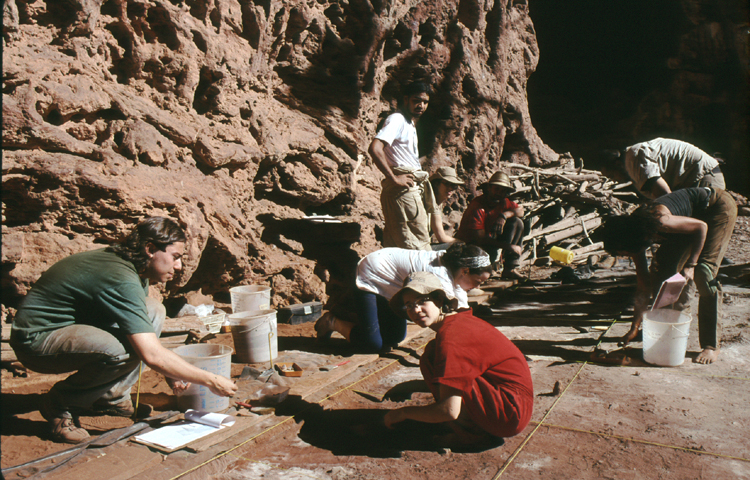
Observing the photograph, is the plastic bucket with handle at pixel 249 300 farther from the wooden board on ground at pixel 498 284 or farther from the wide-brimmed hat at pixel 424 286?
the wooden board on ground at pixel 498 284

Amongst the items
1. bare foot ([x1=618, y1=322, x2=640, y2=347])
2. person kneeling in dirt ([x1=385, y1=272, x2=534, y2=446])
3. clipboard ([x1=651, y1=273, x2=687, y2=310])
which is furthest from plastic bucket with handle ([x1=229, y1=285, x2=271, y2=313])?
clipboard ([x1=651, y1=273, x2=687, y2=310])

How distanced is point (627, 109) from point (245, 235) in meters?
14.9

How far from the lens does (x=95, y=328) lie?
2406mm

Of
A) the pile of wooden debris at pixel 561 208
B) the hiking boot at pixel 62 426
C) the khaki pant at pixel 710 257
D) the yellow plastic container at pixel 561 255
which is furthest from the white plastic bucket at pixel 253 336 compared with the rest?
the pile of wooden debris at pixel 561 208

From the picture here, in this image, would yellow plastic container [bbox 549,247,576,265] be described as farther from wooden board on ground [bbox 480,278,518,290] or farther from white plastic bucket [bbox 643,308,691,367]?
white plastic bucket [bbox 643,308,691,367]

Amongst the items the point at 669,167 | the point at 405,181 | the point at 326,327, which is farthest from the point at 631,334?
the point at 326,327

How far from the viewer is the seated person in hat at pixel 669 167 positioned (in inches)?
159

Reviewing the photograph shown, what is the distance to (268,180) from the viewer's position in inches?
211

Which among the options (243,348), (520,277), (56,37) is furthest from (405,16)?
(243,348)

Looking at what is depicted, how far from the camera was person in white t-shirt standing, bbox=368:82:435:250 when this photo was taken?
14.6ft

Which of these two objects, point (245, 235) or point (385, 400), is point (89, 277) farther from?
point (245, 235)

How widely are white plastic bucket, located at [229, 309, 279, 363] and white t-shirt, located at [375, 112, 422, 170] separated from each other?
1.93 meters

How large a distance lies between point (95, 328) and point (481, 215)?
3.85 meters

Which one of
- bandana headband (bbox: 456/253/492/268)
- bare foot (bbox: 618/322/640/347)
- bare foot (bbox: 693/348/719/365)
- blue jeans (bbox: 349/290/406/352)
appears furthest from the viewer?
bare foot (bbox: 618/322/640/347)
